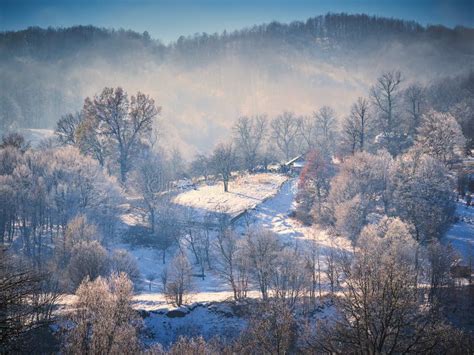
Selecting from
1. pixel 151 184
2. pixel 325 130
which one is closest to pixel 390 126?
pixel 325 130

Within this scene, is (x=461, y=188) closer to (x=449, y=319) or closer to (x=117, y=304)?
(x=449, y=319)

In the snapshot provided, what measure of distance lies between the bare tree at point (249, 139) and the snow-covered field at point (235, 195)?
8.53 m

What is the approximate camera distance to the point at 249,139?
272 ft

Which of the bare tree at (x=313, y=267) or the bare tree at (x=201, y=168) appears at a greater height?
the bare tree at (x=201, y=168)

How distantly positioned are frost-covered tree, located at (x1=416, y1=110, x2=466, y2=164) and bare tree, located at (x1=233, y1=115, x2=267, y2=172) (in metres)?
29.3

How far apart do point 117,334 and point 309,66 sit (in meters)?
184

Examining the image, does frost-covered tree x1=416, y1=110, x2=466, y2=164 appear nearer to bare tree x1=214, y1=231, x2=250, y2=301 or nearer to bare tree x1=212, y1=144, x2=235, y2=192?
bare tree x1=212, y1=144, x2=235, y2=192

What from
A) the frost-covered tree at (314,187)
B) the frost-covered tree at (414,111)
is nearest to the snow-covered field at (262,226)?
the frost-covered tree at (314,187)

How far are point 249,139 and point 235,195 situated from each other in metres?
28.6

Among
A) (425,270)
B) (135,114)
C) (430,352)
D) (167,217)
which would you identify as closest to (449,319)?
(425,270)

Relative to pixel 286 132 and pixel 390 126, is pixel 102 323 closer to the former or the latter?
pixel 390 126

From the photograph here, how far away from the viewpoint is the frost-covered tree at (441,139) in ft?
180

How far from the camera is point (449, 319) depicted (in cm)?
3381

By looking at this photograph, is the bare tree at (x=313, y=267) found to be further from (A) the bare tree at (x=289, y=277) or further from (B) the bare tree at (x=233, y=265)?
(B) the bare tree at (x=233, y=265)
